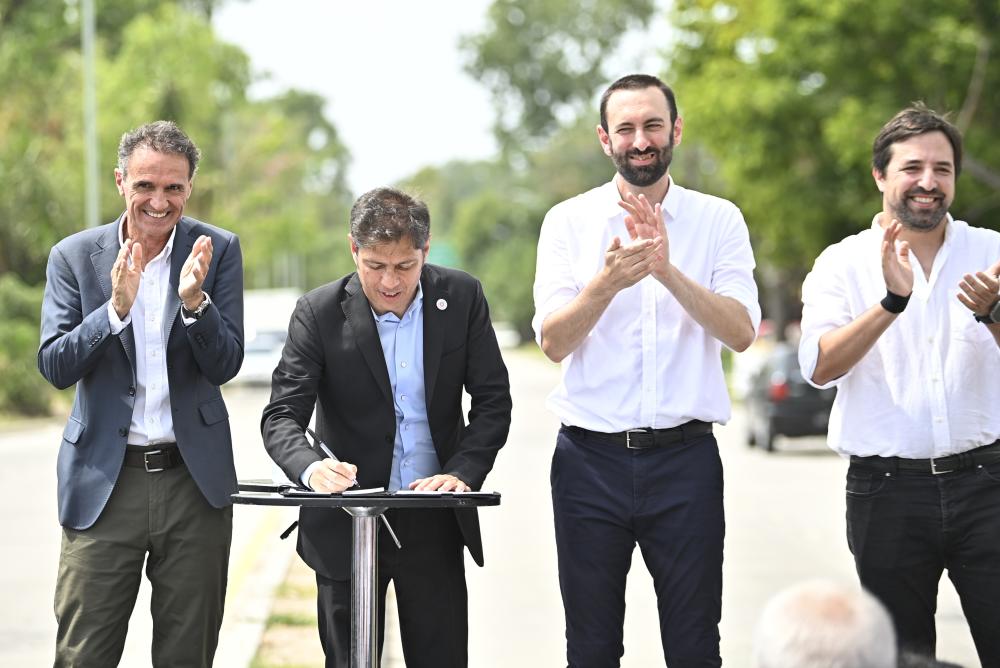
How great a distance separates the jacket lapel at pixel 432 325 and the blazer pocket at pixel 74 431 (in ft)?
3.68

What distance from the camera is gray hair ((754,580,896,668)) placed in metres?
2.65

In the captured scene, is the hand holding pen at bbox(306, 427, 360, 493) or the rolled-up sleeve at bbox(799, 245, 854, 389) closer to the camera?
the hand holding pen at bbox(306, 427, 360, 493)

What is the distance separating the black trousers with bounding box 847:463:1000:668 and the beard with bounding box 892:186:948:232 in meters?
0.80

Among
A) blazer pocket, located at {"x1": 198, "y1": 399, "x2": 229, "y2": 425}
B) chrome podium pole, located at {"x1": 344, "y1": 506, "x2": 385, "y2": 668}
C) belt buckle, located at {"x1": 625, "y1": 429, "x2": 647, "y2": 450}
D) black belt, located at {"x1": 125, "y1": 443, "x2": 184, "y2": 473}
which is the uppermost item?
blazer pocket, located at {"x1": 198, "y1": 399, "x2": 229, "y2": 425}

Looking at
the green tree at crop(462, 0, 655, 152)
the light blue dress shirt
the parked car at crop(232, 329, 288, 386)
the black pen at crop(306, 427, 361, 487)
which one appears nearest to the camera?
the black pen at crop(306, 427, 361, 487)

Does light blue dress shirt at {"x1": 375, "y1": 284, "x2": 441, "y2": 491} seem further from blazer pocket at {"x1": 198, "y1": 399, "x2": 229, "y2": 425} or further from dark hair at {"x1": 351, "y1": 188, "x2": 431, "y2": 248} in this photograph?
blazer pocket at {"x1": 198, "y1": 399, "x2": 229, "y2": 425}

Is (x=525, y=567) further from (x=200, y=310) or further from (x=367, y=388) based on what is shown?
(x=200, y=310)

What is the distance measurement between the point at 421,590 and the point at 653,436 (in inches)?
34.5

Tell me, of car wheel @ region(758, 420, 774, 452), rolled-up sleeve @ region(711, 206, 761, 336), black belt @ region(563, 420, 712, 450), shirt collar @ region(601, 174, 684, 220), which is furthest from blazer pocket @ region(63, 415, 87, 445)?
car wheel @ region(758, 420, 774, 452)

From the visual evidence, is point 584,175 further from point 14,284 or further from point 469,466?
point 469,466

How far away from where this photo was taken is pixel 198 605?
201 inches

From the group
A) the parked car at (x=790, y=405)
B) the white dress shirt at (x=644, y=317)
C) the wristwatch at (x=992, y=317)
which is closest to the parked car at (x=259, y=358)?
the parked car at (x=790, y=405)

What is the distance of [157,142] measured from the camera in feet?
16.3

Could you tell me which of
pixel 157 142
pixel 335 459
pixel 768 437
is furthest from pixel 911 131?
pixel 768 437
